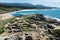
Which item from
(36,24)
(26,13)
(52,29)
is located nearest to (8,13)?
(26,13)

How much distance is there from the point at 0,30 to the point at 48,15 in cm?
415

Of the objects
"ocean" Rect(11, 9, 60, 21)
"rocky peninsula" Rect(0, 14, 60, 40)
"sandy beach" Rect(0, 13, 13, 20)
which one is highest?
"ocean" Rect(11, 9, 60, 21)

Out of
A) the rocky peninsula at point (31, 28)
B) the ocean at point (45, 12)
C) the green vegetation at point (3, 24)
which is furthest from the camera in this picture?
the ocean at point (45, 12)

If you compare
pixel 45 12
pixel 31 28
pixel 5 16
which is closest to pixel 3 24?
pixel 5 16

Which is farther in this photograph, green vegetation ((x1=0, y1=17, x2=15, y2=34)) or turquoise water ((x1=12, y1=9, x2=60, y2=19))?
turquoise water ((x1=12, y1=9, x2=60, y2=19))

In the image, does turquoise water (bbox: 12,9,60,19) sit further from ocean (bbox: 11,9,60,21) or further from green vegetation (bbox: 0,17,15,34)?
green vegetation (bbox: 0,17,15,34)

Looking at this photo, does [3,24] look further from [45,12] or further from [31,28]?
[45,12]

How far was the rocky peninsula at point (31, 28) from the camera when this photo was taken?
1512cm

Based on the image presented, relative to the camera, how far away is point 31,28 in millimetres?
16203

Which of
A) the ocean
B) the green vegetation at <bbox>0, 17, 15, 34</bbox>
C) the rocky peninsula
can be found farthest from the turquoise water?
the green vegetation at <bbox>0, 17, 15, 34</bbox>

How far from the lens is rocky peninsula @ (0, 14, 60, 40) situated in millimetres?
15116

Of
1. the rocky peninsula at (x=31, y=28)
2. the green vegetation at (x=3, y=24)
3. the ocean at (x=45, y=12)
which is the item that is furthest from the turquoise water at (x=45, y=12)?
the green vegetation at (x=3, y=24)

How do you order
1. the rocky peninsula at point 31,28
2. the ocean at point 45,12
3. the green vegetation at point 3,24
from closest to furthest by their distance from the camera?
the rocky peninsula at point 31,28
the green vegetation at point 3,24
the ocean at point 45,12

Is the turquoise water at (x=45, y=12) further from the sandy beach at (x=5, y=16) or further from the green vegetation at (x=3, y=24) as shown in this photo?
the green vegetation at (x=3, y=24)
